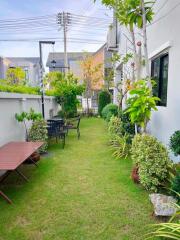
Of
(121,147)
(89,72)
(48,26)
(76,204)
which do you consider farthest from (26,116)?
(48,26)

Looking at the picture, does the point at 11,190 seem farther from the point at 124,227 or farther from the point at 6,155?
the point at 124,227

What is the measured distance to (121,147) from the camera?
642 centimetres

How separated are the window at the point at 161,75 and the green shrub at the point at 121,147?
146 cm

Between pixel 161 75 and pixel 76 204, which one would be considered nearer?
pixel 76 204

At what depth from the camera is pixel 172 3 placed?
454 centimetres

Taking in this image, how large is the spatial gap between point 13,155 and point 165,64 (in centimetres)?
406

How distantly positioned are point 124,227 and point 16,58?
27109mm

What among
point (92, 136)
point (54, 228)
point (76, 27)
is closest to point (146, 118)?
point (54, 228)

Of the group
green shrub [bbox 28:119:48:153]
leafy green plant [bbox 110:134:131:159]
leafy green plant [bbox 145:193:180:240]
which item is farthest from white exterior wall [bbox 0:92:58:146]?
leafy green plant [bbox 145:193:180:240]

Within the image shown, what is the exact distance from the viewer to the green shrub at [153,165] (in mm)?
3752

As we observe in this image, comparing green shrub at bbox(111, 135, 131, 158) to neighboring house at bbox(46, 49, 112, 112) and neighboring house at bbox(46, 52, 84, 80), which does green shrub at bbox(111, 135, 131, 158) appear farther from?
neighboring house at bbox(46, 52, 84, 80)

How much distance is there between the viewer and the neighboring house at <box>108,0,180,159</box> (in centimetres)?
443

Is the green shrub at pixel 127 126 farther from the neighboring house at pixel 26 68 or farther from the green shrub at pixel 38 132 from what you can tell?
the neighboring house at pixel 26 68

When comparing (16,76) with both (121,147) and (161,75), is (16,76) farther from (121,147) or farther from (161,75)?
(161,75)
